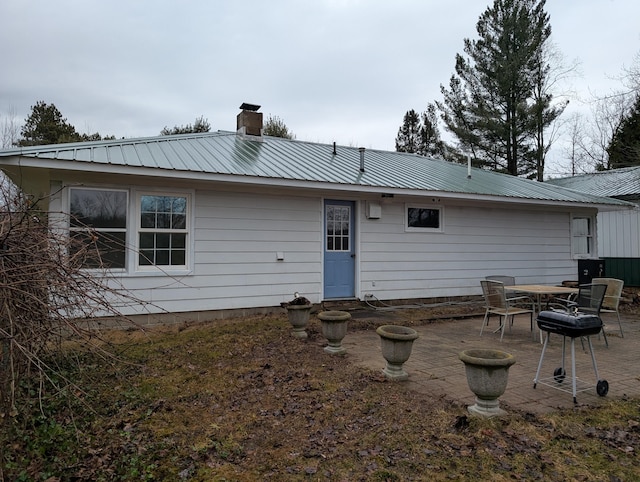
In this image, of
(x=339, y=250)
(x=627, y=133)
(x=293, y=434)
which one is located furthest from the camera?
(x=627, y=133)

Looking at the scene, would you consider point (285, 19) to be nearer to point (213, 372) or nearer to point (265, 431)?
point (213, 372)

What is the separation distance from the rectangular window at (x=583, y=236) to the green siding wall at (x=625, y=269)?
2.57 meters

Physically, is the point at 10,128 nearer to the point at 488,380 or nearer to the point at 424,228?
the point at 424,228

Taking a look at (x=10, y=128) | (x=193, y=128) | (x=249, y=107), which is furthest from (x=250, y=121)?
(x=10, y=128)

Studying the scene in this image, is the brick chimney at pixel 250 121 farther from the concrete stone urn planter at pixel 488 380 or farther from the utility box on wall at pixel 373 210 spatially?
the concrete stone urn planter at pixel 488 380

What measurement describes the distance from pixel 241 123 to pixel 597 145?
2105 centimetres

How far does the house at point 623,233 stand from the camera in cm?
1365

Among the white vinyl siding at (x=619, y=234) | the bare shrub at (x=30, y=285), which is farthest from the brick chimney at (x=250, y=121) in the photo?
the white vinyl siding at (x=619, y=234)

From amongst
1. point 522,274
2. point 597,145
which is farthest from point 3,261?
point 597,145

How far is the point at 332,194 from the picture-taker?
28.5 ft

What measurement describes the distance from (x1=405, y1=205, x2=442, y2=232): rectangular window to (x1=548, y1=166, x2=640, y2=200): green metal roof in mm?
8640

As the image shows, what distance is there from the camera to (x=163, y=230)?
7352mm

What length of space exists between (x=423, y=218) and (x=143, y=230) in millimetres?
6162

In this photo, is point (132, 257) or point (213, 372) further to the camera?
point (132, 257)
